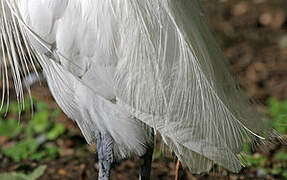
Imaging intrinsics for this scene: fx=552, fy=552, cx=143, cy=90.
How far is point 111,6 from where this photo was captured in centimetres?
200

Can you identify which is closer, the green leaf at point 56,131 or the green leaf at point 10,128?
the green leaf at point 56,131

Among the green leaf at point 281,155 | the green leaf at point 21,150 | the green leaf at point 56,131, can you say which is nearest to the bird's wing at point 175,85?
the green leaf at point 281,155

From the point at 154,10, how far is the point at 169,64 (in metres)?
0.21

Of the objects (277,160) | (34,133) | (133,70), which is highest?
(133,70)

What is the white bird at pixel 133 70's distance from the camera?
2012 mm

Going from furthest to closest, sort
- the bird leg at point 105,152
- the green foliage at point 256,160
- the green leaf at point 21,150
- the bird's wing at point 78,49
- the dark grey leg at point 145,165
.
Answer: the green leaf at point 21,150 → the green foliage at point 256,160 → the dark grey leg at point 145,165 → the bird leg at point 105,152 → the bird's wing at point 78,49

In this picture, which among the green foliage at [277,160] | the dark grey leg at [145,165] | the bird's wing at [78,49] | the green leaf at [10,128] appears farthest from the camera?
the green leaf at [10,128]

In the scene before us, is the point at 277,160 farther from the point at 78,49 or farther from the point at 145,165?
the point at 78,49

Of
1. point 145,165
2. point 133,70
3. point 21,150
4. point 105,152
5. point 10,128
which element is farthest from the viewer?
point 10,128

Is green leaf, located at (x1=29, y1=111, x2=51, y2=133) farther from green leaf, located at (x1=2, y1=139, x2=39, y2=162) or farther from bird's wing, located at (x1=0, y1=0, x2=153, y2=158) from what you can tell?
bird's wing, located at (x1=0, y1=0, x2=153, y2=158)

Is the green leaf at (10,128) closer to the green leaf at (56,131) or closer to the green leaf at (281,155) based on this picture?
the green leaf at (56,131)

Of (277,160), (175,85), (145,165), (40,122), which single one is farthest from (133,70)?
(40,122)

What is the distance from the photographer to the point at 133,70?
2043 mm

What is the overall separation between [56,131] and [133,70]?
5.89 feet
